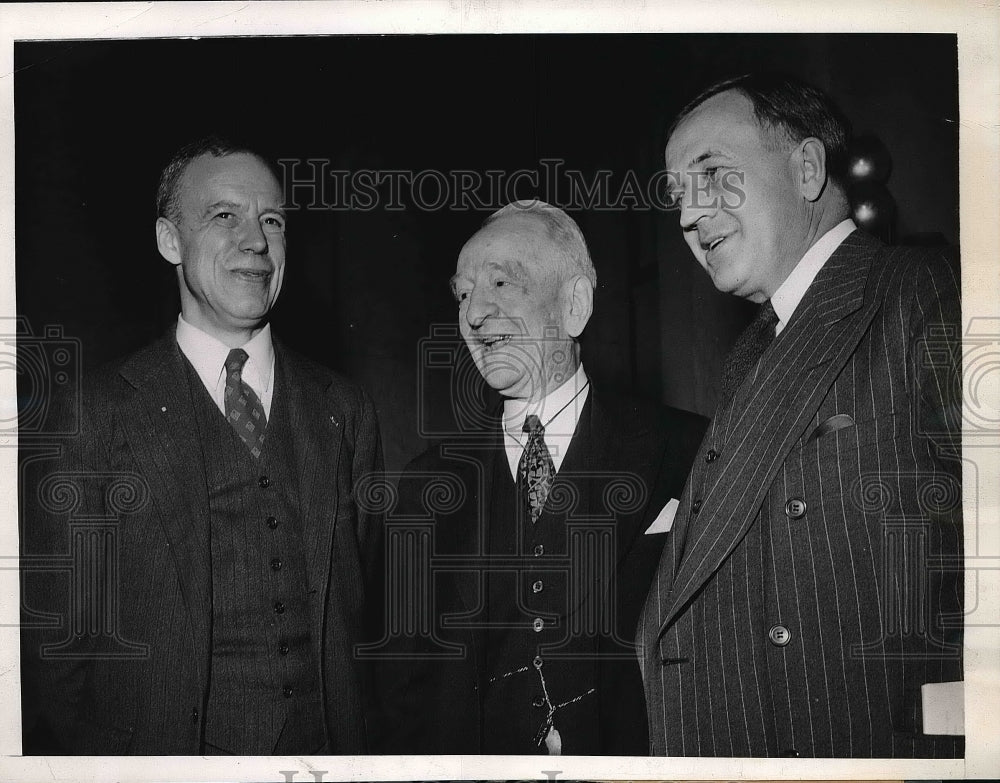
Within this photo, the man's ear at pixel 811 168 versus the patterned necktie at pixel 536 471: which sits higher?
the man's ear at pixel 811 168

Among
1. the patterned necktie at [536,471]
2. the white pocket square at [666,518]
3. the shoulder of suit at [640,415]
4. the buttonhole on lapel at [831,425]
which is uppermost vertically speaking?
the shoulder of suit at [640,415]

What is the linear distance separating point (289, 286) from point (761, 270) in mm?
1187

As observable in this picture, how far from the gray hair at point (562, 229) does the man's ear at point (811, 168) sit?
554mm

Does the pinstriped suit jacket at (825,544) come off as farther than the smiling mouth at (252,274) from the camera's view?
No

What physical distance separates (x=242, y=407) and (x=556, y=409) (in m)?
0.79

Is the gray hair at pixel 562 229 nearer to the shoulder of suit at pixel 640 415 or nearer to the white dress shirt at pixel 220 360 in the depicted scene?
the shoulder of suit at pixel 640 415

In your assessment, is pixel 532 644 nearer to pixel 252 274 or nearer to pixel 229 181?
pixel 252 274

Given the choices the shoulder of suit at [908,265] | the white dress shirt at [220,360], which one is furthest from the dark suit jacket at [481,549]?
the shoulder of suit at [908,265]

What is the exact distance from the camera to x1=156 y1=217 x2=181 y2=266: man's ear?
2.61m

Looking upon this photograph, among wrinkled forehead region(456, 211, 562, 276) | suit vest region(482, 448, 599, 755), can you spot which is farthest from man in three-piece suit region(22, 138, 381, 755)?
wrinkled forehead region(456, 211, 562, 276)

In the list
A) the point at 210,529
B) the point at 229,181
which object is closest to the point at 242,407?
the point at 210,529

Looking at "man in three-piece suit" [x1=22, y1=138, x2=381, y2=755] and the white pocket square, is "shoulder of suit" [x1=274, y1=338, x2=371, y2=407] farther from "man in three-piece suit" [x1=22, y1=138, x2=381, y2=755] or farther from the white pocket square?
the white pocket square

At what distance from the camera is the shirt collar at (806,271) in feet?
8.27

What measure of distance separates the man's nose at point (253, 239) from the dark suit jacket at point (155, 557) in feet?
0.87
